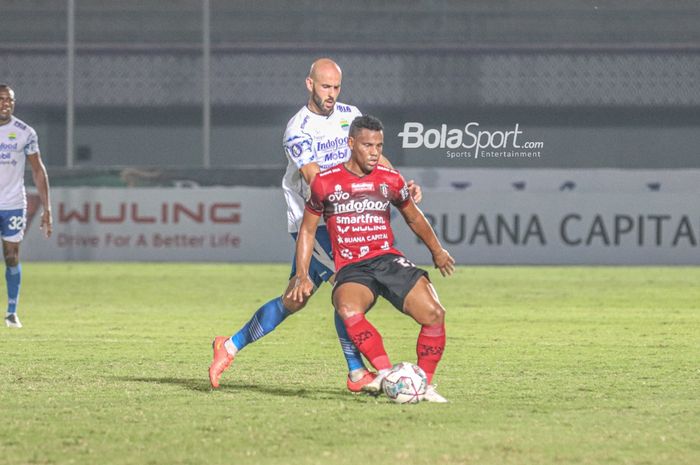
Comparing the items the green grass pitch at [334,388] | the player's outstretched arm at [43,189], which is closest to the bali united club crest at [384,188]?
the green grass pitch at [334,388]

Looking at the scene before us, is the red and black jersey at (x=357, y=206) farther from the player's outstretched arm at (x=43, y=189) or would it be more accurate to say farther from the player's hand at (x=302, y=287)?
the player's outstretched arm at (x=43, y=189)

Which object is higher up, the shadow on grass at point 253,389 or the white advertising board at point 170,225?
the shadow on grass at point 253,389

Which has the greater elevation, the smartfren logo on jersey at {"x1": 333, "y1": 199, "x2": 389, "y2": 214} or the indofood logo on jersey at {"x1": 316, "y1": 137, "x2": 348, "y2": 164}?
the indofood logo on jersey at {"x1": 316, "y1": 137, "x2": 348, "y2": 164}

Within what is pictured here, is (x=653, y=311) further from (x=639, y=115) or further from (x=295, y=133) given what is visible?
(x=639, y=115)

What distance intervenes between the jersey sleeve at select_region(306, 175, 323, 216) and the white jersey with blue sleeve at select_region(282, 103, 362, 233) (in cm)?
37

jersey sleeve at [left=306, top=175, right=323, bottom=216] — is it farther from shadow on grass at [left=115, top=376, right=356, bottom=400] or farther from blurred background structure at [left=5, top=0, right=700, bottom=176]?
blurred background structure at [left=5, top=0, right=700, bottom=176]

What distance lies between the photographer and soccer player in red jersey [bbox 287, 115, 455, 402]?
7.19m

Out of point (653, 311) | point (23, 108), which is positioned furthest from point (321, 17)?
point (653, 311)

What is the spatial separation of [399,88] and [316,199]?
53.5 ft

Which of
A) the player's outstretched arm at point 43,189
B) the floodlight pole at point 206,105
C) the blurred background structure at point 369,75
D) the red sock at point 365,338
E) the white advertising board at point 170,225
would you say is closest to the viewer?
the red sock at point 365,338

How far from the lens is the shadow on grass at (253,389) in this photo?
743 cm

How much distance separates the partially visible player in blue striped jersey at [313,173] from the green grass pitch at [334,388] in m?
0.23

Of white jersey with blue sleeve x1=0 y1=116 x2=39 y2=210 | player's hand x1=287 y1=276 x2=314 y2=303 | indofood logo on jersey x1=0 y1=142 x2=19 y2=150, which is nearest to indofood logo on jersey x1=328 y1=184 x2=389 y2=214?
player's hand x1=287 y1=276 x2=314 y2=303

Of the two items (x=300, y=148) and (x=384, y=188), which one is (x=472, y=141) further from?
(x=384, y=188)
